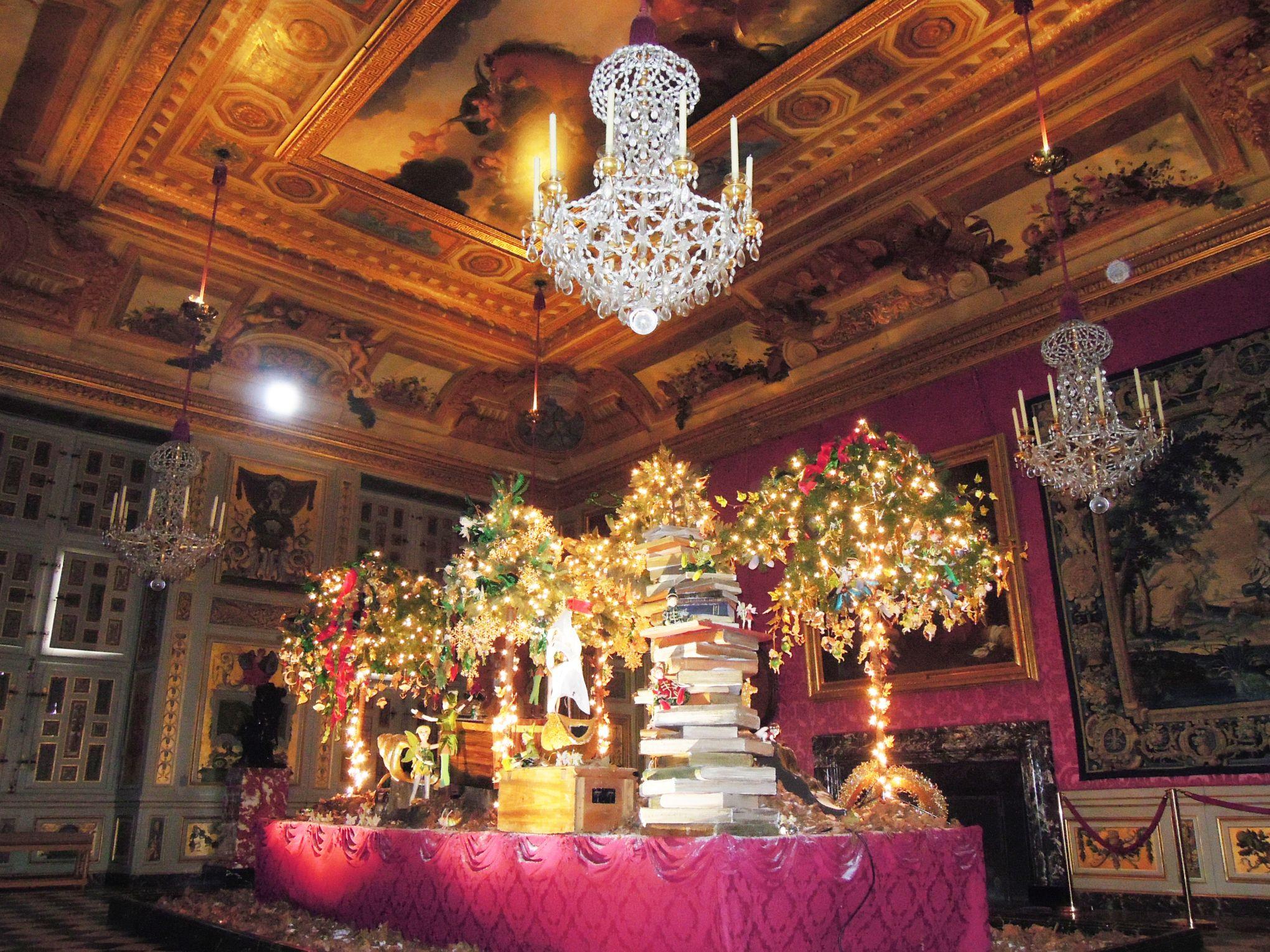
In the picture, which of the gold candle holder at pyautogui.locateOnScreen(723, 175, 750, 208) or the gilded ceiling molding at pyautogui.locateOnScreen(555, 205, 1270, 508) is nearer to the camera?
the gold candle holder at pyautogui.locateOnScreen(723, 175, 750, 208)

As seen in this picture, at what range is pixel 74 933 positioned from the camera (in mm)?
7629

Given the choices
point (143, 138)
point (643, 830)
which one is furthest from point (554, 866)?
point (143, 138)

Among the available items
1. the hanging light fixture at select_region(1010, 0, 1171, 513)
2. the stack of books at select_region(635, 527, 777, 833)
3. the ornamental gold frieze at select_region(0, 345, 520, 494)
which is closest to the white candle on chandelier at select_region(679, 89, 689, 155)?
the stack of books at select_region(635, 527, 777, 833)

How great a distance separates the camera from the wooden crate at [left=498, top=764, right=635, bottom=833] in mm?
5910

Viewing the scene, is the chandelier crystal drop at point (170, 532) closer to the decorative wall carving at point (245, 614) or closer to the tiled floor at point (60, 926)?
the decorative wall carving at point (245, 614)

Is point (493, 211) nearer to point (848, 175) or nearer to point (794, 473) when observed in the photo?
point (848, 175)

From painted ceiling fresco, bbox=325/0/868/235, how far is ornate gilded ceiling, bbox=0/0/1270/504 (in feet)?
0.11

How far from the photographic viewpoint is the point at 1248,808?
7.46 meters

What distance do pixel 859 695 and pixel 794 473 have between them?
547 centimetres

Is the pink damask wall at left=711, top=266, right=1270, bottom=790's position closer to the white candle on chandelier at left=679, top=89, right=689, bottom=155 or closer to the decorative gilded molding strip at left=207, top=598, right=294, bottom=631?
the white candle on chandelier at left=679, top=89, right=689, bottom=155

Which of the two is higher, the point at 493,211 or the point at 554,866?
the point at 493,211

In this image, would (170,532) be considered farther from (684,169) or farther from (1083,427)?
(1083,427)

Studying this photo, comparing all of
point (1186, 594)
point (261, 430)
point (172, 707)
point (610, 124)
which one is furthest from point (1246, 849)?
point (261, 430)

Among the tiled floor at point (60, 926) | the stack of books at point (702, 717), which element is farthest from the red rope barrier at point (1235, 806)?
the tiled floor at point (60, 926)
